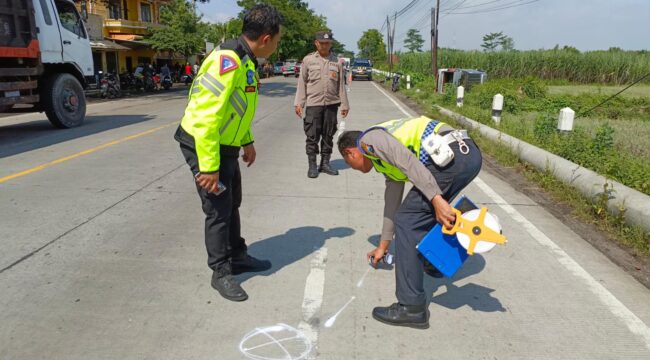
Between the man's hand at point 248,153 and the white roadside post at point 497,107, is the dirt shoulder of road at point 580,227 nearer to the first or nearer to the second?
the man's hand at point 248,153

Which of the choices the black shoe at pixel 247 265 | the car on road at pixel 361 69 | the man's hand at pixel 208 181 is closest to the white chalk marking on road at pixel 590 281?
the black shoe at pixel 247 265

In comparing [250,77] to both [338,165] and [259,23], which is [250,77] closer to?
[259,23]

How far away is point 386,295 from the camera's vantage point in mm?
3381

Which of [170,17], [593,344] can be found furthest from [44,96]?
[170,17]

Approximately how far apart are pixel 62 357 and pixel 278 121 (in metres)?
10.9

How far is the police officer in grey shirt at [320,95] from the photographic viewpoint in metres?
6.71

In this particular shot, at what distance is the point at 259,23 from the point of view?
3.03 metres

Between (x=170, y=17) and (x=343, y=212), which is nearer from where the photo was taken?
(x=343, y=212)

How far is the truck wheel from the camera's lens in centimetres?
1059

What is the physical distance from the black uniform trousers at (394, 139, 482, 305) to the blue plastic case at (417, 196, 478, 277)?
105 millimetres

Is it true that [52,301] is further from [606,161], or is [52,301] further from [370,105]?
[370,105]

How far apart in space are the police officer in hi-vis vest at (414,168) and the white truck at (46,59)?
29.8ft

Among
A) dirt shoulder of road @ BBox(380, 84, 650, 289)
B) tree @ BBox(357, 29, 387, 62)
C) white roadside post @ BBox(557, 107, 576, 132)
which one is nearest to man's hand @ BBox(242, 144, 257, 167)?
dirt shoulder of road @ BBox(380, 84, 650, 289)

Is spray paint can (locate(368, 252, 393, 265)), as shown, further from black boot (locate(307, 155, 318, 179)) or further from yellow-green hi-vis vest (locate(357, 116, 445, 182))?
black boot (locate(307, 155, 318, 179))
